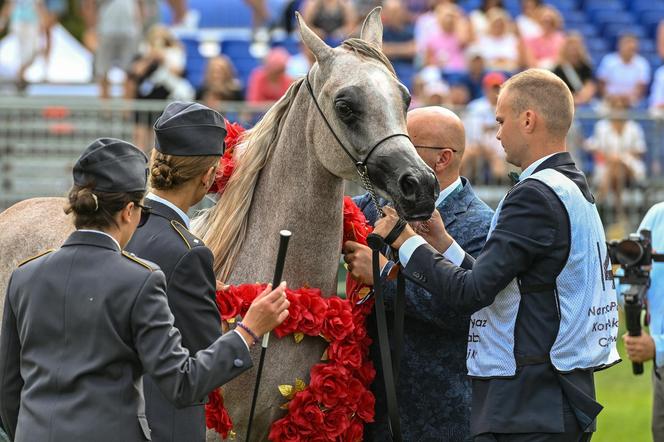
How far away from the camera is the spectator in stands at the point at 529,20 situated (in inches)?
619

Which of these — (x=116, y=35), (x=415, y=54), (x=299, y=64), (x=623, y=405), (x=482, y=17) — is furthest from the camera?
(x=482, y=17)

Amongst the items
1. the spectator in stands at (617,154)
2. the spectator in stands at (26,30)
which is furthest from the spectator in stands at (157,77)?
the spectator in stands at (617,154)

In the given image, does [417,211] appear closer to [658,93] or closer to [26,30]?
[658,93]

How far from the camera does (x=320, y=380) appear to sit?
4508mm

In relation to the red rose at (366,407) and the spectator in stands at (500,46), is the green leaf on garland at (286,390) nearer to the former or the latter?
the red rose at (366,407)

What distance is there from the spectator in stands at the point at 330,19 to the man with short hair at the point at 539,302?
36.3 ft

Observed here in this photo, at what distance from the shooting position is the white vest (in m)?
4.11

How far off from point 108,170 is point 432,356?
1.81m

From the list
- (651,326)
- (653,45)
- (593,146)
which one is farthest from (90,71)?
(651,326)

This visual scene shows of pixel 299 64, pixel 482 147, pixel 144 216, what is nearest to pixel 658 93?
pixel 482 147

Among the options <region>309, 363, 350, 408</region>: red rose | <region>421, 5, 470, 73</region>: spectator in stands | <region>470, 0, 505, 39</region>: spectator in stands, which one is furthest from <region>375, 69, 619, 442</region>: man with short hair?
<region>470, 0, 505, 39</region>: spectator in stands

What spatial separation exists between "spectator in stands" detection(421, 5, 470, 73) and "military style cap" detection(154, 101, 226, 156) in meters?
11.2

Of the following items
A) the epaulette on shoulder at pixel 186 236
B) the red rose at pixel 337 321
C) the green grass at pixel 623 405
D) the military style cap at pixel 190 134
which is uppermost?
the military style cap at pixel 190 134

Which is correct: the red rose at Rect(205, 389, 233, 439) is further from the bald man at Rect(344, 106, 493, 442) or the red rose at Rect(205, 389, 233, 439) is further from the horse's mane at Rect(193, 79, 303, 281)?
the bald man at Rect(344, 106, 493, 442)
